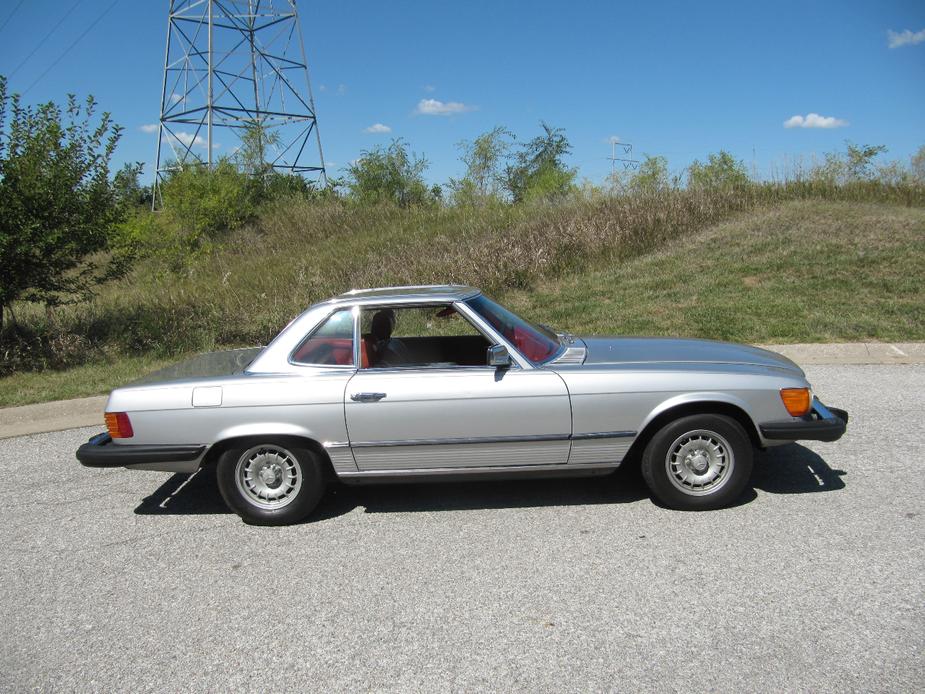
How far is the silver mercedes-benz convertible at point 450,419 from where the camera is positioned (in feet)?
13.6

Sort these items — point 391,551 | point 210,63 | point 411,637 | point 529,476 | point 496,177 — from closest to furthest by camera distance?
point 411,637 < point 391,551 < point 529,476 < point 210,63 < point 496,177

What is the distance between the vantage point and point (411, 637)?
3.12 m

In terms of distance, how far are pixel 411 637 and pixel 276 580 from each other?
3.20 ft

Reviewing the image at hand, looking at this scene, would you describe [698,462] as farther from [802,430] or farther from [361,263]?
[361,263]

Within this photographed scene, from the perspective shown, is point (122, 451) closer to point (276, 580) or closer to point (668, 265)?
point (276, 580)

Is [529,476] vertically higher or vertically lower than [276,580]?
higher

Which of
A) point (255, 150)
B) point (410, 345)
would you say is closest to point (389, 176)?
point (255, 150)

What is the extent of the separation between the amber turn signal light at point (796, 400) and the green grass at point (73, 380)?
697 cm

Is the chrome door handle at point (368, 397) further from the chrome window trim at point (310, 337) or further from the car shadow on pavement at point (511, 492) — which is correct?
the car shadow on pavement at point (511, 492)

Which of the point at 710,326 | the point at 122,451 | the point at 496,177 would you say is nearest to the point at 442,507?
the point at 122,451

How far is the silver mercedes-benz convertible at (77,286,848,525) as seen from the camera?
4133 millimetres

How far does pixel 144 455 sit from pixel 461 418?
1969 mm

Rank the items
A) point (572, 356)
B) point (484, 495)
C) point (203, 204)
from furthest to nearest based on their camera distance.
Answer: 1. point (203, 204)
2. point (484, 495)
3. point (572, 356)

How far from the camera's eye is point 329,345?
4.42 metres
